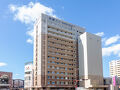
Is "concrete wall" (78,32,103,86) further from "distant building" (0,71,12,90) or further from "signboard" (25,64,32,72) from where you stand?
"distant building" (0,71,12,90)

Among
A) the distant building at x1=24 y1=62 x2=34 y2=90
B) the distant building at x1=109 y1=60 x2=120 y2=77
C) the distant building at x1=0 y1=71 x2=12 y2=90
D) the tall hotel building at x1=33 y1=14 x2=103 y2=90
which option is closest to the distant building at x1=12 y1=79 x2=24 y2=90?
the distant building at x1=0 y1=71 x2=12 y2=90

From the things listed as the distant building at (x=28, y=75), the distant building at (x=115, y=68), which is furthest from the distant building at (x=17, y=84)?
the distant building at (x=115, y=68)

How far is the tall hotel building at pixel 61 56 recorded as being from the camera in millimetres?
78875

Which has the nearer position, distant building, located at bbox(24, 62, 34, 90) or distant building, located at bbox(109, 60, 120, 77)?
distant building, located at bbox(24, 62, 34, 90)

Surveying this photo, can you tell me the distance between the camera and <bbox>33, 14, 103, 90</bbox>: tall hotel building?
3105 inches

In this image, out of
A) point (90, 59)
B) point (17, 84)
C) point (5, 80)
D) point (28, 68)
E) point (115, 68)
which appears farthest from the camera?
point (115, 68)

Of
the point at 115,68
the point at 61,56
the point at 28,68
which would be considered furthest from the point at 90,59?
the point at 115,68

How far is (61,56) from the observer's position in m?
86.0

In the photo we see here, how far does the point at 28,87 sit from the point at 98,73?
41.6 m

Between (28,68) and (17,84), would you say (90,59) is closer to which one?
(28,68)

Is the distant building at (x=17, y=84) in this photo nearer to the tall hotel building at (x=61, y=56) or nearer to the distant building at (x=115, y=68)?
the tall hotel building at (x=61, y=56)

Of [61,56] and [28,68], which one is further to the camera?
[28,68]

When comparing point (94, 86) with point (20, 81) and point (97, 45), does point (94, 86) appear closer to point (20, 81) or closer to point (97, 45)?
point (97, 45)

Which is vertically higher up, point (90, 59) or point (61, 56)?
point (61, 56)
